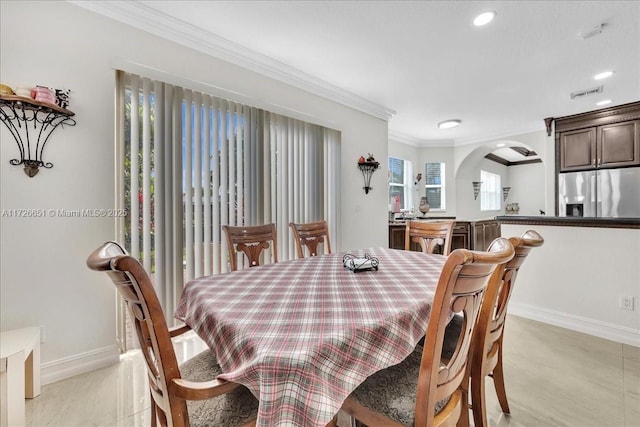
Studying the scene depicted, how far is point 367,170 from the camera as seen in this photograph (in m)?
4.21

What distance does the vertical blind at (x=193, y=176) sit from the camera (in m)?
2.18

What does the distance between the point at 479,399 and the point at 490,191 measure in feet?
28.2

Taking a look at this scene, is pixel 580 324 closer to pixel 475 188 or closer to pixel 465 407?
pixel 465 407

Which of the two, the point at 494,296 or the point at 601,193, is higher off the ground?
the point at 601,193

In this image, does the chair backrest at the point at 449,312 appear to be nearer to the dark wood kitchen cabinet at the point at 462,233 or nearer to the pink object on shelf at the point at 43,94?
the pink object on shelf at the point at 43,94

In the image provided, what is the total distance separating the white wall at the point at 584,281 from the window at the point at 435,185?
3.30m

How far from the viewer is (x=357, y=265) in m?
1.59

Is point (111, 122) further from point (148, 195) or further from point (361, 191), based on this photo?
point (361, 191)

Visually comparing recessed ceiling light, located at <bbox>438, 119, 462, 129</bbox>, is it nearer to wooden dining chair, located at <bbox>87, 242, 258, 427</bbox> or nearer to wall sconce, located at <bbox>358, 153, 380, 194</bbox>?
wall sconce, located at <bbox>358, 153, 380, 194</bbox>

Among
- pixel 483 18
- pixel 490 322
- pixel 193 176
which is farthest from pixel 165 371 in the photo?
pixel 483 18

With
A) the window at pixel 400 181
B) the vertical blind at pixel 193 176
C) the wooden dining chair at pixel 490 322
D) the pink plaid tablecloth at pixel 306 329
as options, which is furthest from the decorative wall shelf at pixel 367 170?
the wooden dining chair at pixel 490 322

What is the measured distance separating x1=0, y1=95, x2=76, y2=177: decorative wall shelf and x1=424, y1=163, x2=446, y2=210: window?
6.04 m

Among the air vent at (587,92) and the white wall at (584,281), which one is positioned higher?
the air vent at (587,92)

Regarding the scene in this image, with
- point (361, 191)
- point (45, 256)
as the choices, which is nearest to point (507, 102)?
point (361, 191)
